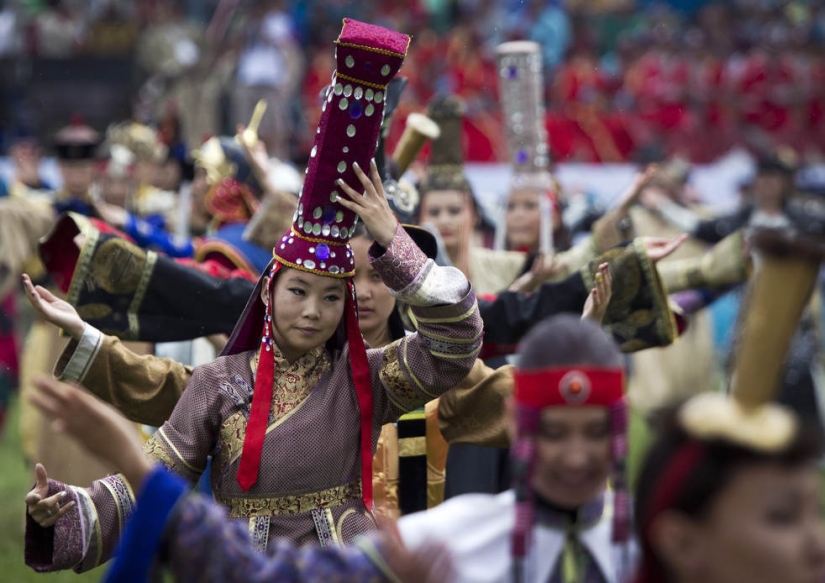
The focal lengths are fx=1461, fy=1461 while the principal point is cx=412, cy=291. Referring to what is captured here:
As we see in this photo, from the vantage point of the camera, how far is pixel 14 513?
7398 millimetres

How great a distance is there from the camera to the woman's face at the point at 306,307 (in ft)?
11.8

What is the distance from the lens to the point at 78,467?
6.75 metres

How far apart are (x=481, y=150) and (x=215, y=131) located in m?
3.14

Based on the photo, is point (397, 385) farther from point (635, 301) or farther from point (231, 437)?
point (635, 301)

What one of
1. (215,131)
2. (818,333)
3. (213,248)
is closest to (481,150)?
(215,131)

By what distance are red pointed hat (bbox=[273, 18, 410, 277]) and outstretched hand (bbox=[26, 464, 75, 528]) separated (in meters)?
0.81

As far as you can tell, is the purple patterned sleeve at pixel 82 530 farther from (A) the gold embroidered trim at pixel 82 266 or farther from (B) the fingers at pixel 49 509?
(A) the gold embroidered trim at pixel 82 266

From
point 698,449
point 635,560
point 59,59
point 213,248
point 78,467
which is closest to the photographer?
point 698,449

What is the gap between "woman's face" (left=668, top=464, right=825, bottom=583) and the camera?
2.29 m

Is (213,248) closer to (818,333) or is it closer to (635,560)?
(635,560)

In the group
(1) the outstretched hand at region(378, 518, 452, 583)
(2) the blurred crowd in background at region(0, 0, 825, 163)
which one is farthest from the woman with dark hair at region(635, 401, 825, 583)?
(2) the blurred crowd in background at region(0, 0, 825, 163)

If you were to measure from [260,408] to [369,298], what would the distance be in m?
0.75

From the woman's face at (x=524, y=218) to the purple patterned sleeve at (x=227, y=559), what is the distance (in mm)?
3877

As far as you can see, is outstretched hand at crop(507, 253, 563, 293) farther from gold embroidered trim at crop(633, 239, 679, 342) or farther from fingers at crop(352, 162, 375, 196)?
fingers at crop(352, 162, 375, 196)
